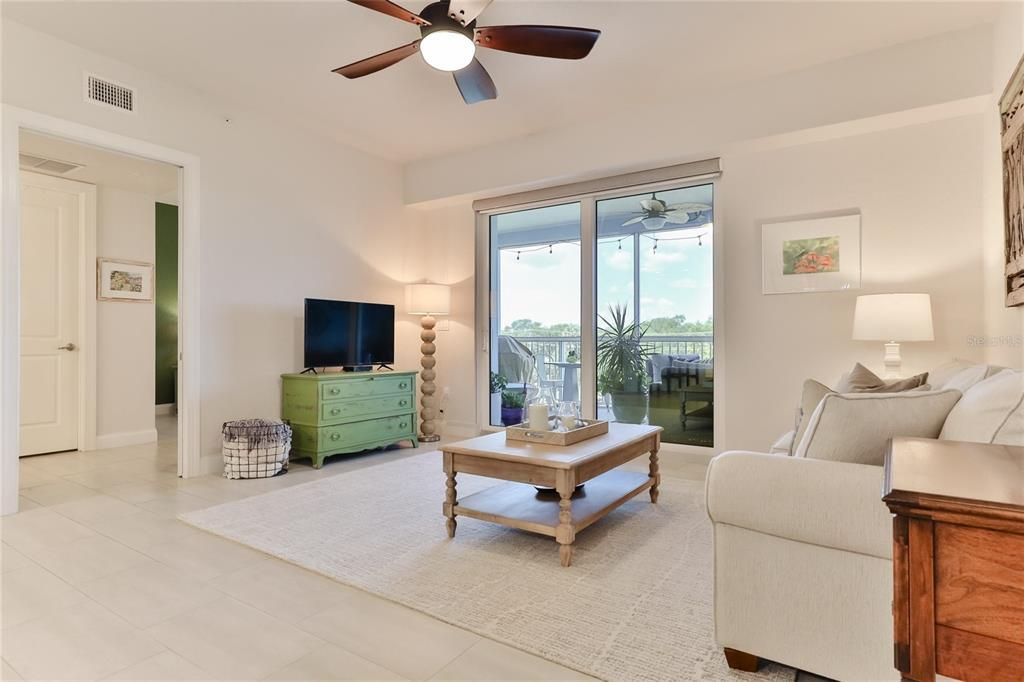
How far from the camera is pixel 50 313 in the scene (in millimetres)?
4836

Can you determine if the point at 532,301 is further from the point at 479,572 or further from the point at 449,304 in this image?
the point at 479,572

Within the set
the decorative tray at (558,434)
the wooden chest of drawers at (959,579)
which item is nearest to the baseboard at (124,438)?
the decorative tray at (558,434)

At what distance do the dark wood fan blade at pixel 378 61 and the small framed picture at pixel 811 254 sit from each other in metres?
2.86

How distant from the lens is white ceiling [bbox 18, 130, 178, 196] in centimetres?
421

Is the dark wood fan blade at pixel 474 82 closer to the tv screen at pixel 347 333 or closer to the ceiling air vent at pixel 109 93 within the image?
the tv screen at pixel 347 333

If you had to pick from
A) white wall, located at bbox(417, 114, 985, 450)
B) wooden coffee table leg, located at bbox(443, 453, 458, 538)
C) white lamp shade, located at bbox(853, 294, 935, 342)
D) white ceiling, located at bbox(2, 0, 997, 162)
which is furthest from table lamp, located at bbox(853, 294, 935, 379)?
wooden coffee table leg, located at bbox(443, 453, 458, 538)

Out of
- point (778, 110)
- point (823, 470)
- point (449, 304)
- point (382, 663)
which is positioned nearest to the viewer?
point (823, 470)

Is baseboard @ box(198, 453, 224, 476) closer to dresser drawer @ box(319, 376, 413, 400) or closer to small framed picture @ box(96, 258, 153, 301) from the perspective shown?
dresser drawer @ box(319, 376, 413, 400)

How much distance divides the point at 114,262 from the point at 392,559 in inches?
183

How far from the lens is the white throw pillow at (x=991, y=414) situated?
4.40 feet

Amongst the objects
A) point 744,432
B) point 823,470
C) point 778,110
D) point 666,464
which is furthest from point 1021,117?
point 666,464

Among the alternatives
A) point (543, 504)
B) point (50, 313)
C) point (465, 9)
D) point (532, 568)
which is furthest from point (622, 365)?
point (50, 313)

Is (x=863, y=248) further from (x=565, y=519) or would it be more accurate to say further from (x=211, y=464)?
(x=211, y=464)

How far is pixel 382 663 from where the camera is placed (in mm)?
1675
